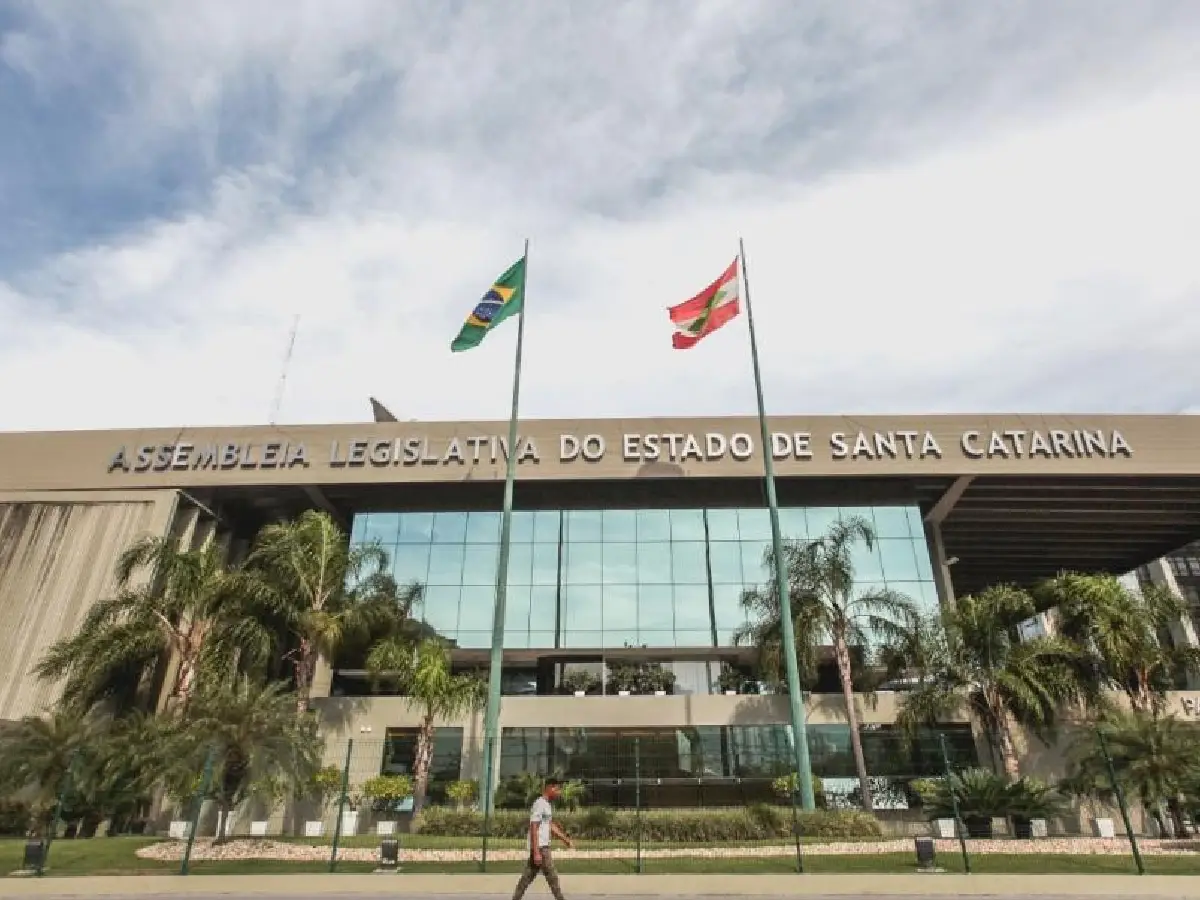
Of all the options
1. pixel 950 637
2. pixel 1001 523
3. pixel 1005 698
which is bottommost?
pixel 1005 698

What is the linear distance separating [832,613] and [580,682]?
39.5 feet

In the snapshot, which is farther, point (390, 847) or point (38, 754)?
point (38, 754)

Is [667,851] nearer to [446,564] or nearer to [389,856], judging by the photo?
[389,856]

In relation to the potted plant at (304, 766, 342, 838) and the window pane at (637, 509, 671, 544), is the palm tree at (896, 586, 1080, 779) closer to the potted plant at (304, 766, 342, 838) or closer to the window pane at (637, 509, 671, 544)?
the window pane at (637, 509, 671, 544)

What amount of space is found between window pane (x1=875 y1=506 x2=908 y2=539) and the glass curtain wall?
5 centimetres

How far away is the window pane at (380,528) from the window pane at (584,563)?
876cm

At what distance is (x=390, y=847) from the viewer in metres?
17.2

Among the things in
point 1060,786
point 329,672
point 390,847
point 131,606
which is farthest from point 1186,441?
point 131,606

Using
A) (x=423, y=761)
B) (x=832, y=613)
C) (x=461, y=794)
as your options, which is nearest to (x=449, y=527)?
(x=423, y=761)

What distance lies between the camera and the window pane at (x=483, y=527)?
3800 centimetres

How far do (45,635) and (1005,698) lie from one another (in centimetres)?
3699

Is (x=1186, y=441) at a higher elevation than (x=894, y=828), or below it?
higher

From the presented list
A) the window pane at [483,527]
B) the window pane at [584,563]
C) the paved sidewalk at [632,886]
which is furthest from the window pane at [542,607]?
the paved sidewalk at [632,886]

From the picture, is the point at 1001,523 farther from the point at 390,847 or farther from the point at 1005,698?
the point at 390,847
